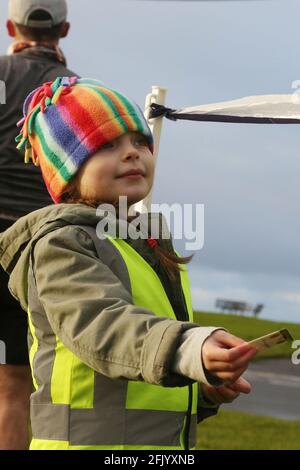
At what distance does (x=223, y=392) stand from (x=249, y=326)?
12044 mm

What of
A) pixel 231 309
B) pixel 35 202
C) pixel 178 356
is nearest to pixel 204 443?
Result: pixel 35 202

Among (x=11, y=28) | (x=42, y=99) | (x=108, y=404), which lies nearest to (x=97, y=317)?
(x=108, y=404)

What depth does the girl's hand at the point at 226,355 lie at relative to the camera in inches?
91.8

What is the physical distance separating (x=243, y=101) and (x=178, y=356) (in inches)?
90.4

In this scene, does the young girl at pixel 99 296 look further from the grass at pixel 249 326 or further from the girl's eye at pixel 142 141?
the grass at pixel 249 326

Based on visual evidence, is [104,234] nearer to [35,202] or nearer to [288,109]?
[288,109]

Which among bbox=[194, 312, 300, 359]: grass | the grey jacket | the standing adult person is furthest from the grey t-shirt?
bbox=[194, 312, 300, 359]: grass

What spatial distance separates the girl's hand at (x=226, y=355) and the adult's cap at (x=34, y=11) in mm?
2851

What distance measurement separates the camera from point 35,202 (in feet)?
A: 16.2

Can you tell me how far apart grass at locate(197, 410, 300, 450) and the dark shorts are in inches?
71.5

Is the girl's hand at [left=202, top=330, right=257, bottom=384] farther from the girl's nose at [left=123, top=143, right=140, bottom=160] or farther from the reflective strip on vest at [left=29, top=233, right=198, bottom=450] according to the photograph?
the girl's nose at [left=123, top=143, right=140, bottom=160]

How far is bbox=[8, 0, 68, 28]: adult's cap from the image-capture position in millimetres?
5012

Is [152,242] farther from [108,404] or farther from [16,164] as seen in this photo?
[16,164]

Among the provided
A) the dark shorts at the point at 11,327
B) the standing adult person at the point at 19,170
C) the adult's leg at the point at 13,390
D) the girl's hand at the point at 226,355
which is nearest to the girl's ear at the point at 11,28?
the standing adult person at the point at 19,170
